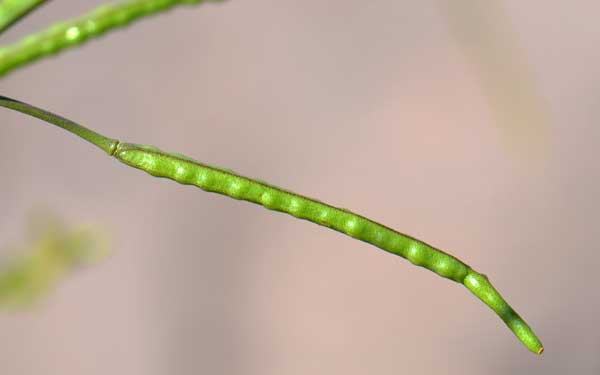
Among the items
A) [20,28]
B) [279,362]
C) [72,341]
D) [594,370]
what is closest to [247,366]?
[279,362]

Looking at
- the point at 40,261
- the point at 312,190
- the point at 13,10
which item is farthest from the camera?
the point at 312,190

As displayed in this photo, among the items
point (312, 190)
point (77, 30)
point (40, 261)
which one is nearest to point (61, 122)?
point (77, 30)

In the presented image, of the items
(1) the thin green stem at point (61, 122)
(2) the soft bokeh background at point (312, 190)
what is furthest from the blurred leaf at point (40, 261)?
(2) the soft bokeh background at point (312, 190)

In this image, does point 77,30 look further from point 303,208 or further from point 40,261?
point 40,261

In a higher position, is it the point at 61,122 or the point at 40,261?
the point at 61,122

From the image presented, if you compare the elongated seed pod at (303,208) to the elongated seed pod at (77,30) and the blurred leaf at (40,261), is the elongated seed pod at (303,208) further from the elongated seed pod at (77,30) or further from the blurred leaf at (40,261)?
the blurred leaf at (40,261)

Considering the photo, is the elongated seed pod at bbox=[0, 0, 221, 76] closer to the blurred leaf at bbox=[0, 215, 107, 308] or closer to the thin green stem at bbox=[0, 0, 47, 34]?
the thin green stem at bbox=[0, 0, 47, 34]
